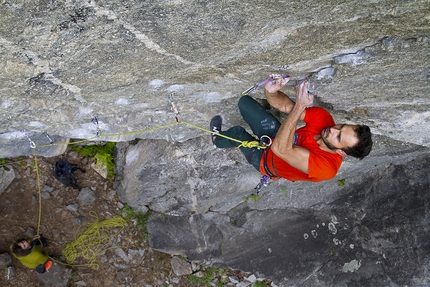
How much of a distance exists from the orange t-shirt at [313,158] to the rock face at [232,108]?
0.24m

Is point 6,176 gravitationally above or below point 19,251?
above

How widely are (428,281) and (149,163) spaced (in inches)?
153

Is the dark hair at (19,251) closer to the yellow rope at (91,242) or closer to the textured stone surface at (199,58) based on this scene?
the yellow rope at (91,242)

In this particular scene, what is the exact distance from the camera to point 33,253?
5.41 meters

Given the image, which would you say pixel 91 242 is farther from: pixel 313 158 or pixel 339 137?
pixel 339 137

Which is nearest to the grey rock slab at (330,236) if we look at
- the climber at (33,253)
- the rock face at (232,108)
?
the rock face at (232,108)

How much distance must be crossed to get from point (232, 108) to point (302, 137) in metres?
0.96

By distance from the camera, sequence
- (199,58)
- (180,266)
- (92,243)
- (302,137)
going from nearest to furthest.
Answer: (199,58), (302,137), (92,243), (180,266)

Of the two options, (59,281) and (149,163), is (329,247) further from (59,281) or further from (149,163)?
(59,281)

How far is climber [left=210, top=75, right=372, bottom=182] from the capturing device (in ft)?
Result: 10.6

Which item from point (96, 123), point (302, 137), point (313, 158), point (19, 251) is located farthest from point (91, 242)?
point (313, 158)

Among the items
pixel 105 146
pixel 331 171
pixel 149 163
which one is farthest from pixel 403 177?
pixel 105 146

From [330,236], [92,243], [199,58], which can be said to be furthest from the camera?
[92,243]

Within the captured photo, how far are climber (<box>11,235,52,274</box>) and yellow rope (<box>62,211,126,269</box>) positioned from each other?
0.35 m
